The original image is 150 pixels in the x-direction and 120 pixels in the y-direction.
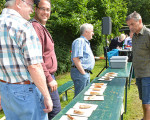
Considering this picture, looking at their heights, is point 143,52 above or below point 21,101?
above

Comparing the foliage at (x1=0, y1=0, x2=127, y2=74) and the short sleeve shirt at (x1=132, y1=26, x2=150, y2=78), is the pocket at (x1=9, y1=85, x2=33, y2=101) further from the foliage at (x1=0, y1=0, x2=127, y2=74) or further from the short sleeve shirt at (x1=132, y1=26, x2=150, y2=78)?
the foliage at (x1=0, y1=0, x2=127, y2=74)

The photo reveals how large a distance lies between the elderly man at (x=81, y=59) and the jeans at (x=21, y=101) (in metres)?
1.73

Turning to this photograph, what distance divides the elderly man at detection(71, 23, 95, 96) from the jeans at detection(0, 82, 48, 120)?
5.69 feet

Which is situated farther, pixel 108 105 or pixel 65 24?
pixel 65 24

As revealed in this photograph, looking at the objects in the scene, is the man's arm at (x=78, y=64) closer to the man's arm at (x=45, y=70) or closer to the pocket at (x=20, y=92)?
the man's arm at (x=45, y=70)

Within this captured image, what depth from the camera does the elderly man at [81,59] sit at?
3.19m

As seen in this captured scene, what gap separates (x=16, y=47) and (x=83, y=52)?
2000 mm

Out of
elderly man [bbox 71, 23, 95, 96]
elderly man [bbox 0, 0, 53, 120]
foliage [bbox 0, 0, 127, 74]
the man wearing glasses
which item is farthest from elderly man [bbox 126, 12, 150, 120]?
foliage [bbox 0, 0, 127, 74]

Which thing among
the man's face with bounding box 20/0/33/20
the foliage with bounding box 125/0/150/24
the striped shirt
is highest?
the foliage with bounding box 125/0/150/24

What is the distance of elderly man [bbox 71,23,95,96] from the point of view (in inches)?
125

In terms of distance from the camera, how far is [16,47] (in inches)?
54.0

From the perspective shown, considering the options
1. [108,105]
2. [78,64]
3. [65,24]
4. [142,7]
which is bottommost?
[108,105]

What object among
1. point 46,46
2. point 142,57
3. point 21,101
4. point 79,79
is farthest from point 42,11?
point 142,57

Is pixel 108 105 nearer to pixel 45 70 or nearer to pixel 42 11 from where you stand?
pixel 45 70
